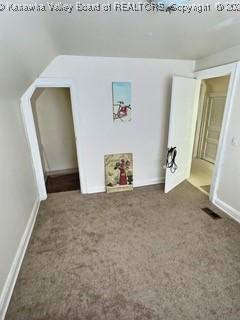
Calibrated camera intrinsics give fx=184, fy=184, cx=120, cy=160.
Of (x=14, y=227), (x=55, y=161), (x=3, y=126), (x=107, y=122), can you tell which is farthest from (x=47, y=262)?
(x=55, y=161)

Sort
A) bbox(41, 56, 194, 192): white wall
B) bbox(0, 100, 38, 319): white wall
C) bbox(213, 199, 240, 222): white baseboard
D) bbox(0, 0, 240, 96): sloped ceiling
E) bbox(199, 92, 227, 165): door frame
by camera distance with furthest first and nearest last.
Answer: bbox(199, 92, 227, 165): door frame → bbox(41, 56, 194, 192): white wall → bbox(213, 199, 240, 222): white baseboard → bbox(0, 100, 38, 319): white wall → bbox(0, 0, 240, 96): sloped ceiling

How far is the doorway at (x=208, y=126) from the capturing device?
13.3 ft

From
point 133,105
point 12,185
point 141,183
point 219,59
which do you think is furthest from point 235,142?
point 12,185

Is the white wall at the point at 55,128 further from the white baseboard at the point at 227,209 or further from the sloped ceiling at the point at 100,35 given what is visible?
the white baseboard at the point at 227,209

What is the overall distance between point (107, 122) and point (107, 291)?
88.8 inches

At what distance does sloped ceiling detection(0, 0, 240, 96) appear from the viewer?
1.42 m

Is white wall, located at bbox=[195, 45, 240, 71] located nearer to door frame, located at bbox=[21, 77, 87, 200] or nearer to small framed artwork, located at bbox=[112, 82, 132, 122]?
small framed artwork, located at bbox=[112, 82, 132, 122]

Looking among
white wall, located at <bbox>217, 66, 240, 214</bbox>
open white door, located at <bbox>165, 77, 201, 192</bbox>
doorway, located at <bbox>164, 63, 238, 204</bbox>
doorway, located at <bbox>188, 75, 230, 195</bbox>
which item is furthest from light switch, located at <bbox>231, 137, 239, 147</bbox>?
doorway, located at <bbox>188, 75, 230, 195</bbox>

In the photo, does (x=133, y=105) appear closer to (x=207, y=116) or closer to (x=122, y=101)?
(x=122, y=101)

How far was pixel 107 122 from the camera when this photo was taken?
3.01 metres

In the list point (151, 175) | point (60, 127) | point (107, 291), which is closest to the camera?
point (107, 291)

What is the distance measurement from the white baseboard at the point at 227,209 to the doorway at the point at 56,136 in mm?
2548

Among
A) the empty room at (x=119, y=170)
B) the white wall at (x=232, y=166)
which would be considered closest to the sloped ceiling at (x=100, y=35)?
the empty room at (x=119, y=170)

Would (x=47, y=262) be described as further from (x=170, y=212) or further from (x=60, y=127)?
(x=60, y=127)
